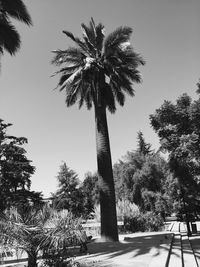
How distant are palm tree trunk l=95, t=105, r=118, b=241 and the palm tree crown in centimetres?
134

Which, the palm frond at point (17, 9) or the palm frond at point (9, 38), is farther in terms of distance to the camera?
the palm frond at point (9, 38)

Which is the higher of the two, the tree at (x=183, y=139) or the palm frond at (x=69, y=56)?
the palm frond at (x=69, y=56)

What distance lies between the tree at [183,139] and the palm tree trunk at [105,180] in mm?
4473

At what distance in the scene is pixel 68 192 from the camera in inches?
1704

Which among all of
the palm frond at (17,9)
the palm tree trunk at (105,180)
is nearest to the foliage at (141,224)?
the palm tree trunk at (105,180)

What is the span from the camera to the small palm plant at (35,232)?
691 cm

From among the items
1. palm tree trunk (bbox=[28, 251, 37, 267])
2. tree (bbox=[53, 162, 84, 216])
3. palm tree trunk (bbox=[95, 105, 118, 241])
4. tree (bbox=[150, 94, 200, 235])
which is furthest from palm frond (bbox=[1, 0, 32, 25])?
tree (bbox=[53, 162, 84, 216])

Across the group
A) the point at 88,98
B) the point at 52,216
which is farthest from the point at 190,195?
the point at 52,216

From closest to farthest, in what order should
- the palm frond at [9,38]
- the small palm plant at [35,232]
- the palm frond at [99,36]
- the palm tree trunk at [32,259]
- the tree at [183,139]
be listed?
the small palm plant at [35,232] → the palm tree trunk at [32,259] → the palm frond at [9,38] → the tree at [183,139] → the palm frond at [99,36]

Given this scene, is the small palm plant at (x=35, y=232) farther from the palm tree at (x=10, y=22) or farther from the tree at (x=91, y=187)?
the tree at (x=91, y=187)

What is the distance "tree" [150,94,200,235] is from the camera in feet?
53.5

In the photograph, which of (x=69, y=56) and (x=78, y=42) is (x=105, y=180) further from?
(x=78, y=42)

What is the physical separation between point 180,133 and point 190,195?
20.0ft

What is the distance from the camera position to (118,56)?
1705 centimetres
